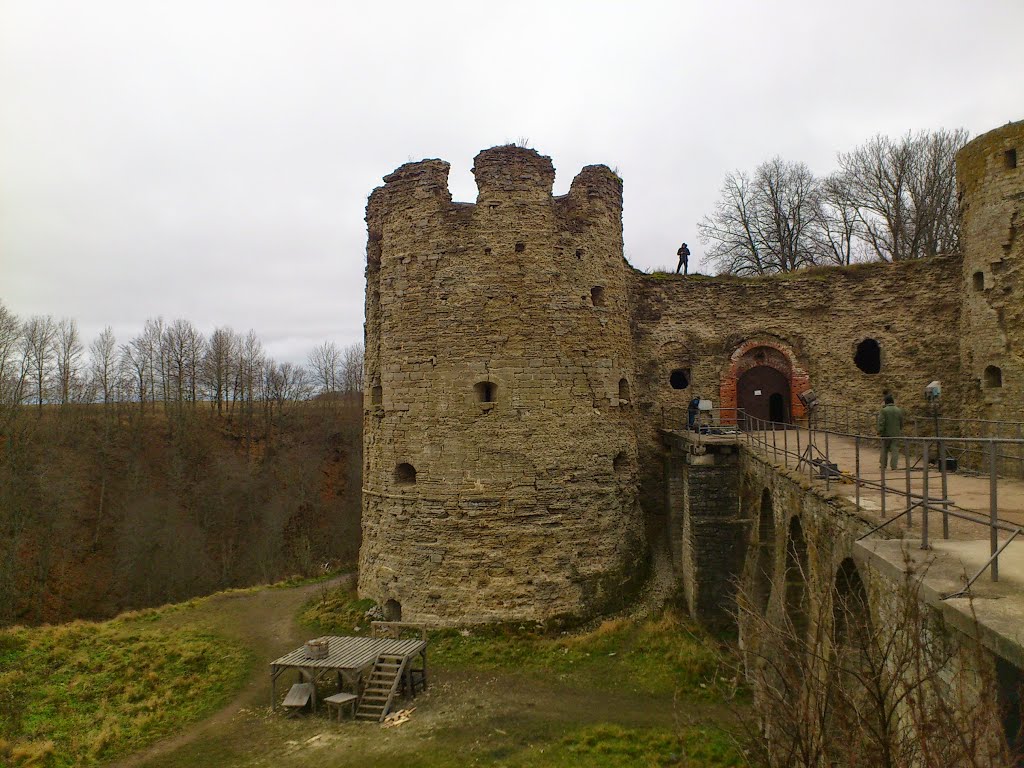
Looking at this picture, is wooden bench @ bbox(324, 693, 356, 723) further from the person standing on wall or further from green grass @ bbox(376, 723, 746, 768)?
the person standing on wall

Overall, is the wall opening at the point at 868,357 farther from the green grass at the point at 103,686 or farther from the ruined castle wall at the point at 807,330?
the green grass at the point at 103,686

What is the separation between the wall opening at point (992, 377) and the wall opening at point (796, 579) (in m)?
7.98

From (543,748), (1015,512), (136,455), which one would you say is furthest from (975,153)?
(136,455)

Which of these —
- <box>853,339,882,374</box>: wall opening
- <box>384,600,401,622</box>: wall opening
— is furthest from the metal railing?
<box>384,600,401,622</box>: wall opening

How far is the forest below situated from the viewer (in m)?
23.7

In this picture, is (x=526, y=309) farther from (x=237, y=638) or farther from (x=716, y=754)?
(x=237, y=638)

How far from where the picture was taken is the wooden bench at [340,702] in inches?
393

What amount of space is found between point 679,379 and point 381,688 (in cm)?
1036

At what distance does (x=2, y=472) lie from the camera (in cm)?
2297

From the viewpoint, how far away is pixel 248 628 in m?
14.6

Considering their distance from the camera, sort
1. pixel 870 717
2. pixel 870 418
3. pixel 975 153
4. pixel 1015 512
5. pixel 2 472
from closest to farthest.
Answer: pixel 870 717, pixel 1015 512, pixel 975 153, pixel 870 418, pixel 2 472

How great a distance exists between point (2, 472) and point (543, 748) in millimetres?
23849

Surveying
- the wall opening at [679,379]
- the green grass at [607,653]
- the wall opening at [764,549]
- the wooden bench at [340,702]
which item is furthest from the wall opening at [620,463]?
the wooden bench at [340,702]

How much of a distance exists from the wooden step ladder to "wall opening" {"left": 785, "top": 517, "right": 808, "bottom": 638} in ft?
20.1
